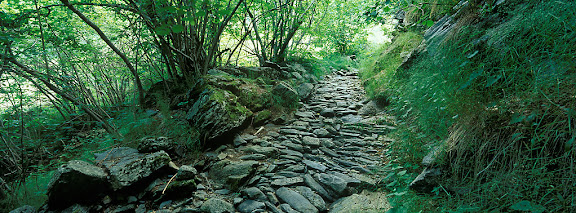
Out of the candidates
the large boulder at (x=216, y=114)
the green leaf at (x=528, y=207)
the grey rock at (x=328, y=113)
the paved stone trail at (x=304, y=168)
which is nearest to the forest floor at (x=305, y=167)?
the paved stone trail at (x=304, y=168)

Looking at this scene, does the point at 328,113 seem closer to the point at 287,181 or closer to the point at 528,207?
the point at 287,181

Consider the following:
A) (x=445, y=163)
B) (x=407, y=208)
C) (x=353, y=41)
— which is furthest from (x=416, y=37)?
(x=353, y=41)

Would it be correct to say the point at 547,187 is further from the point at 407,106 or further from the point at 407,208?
the point at 407,106

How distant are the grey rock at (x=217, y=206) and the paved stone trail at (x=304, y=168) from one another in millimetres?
10

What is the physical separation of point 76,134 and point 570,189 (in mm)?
8537

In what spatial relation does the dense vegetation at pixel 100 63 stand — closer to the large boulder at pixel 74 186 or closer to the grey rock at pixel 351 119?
the large boulder at pixel 74 186

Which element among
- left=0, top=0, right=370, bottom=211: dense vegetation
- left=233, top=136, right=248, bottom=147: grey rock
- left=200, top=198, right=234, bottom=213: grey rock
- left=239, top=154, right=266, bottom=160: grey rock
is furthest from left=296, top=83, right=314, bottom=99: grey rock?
left=200, top=198, right=234, bottom=213: grey rock

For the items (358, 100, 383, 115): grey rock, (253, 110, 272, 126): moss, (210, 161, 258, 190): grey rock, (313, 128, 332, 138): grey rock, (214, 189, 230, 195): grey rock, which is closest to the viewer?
(214, 189, 230, 195): grey rock

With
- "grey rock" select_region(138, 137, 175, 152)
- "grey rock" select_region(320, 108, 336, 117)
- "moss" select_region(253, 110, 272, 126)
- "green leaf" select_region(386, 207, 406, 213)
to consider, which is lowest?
"green leaf" select_region(386, 207, 406, 213)

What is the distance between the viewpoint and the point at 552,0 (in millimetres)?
2213

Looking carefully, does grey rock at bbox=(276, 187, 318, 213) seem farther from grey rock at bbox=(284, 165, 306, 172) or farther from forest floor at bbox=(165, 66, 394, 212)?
grey rock at bbox=(284, 165, 306, 172)

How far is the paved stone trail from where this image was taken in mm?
2654

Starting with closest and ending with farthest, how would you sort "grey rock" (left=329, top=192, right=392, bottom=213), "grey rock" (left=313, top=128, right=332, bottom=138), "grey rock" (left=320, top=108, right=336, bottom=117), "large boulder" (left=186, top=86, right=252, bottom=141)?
"grey rock" (left=329, top=192, right=392, bottom=213), "large boulder" (left=186, top=86, right=252, bottom=141), "grey rock" (left=313, top=128, right=332, bottom=138), "grey rock" (left=320, top=108, right=336, bottom=117)

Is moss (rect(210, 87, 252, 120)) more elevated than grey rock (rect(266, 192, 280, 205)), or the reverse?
moss (rect(210, 87, 252, 120))
